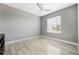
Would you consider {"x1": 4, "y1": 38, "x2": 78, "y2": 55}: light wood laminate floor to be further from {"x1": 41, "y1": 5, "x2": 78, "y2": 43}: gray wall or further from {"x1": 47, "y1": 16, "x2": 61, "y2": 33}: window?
{"x1": 47, "y1": 16, "x2": 61, "y2": 33}: window

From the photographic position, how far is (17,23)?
1.61m

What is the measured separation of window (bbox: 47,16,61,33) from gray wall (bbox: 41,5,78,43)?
0.28 ft

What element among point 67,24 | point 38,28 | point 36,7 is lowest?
point 38,28

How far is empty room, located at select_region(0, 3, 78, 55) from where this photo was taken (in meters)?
1.48

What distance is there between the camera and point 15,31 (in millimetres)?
1589

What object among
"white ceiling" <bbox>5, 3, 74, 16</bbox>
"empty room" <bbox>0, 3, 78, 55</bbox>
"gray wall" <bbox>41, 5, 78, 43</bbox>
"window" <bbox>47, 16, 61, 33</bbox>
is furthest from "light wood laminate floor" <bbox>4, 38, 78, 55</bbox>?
"white ceiling" <bbox>5, 3, 74, 16</bbox>

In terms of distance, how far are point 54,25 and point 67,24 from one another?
1.20ft

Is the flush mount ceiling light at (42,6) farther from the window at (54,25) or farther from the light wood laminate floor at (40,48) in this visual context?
the light wood laminate floor at (40,48)

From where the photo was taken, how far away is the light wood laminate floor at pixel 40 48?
1515 millimetres

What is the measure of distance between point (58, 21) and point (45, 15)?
0.40 metres

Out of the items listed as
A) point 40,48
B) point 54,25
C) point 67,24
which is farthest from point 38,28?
point 67,24

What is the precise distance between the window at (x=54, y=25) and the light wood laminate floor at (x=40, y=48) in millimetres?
306

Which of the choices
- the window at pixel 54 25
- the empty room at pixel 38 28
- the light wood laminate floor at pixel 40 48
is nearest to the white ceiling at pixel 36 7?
the empty room at pixel 38 28

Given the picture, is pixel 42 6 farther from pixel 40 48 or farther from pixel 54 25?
pixel 40 48
